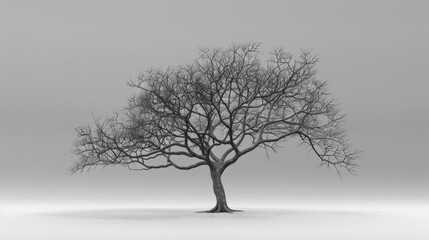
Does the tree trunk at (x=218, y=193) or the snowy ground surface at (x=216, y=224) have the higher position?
the tree trunk at (x=218, y=193)

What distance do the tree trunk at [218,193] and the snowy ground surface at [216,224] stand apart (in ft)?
2.85

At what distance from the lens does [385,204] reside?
4112 cm

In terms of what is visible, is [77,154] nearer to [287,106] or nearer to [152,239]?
→ [287,106]

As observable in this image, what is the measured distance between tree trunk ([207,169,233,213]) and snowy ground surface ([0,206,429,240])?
868 mm

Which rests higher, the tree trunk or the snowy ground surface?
the tree trunk

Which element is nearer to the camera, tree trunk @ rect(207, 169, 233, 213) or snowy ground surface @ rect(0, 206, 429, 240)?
snowy ground surface @ rect(0, 206, 429, 240)

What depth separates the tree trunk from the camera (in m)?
35.6

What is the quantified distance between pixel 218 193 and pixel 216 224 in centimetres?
598

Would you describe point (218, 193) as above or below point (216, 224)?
above

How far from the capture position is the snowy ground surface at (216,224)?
26270 mm

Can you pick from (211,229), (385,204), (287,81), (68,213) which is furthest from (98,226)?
(385,204)

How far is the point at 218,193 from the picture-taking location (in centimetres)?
3575

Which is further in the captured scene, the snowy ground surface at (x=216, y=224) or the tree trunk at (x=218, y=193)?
the tree trunk at (x=218, y=193)

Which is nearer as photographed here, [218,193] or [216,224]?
[216,224]
